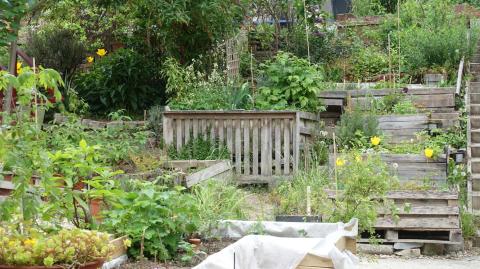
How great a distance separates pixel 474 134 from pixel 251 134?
11.3 ft

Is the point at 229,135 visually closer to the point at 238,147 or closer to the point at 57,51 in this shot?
the point at 238,147

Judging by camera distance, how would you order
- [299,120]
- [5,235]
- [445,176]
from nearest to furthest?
[5,235] < [445,176] < [299,120]

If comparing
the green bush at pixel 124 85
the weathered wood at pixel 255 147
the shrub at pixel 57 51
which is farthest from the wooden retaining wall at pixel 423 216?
the shrub at pixel 57 51

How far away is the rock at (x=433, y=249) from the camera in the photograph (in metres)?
9.54

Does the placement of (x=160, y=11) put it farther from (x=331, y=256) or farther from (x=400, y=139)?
(x=331, y=256)

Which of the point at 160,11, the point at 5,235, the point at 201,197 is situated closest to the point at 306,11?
the point at 160,11

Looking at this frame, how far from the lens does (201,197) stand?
8.05 meters

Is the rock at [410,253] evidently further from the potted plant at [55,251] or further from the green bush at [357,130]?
the potted plant at [55,251]

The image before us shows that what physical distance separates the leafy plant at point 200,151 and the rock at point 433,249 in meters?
3.13

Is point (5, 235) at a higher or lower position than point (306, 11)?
lower

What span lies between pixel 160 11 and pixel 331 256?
7740mm

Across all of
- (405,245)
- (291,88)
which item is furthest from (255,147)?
(405,245)

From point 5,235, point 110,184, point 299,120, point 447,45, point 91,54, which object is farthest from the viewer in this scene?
point 91,54

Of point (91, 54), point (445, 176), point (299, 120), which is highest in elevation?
point (91, 54)
